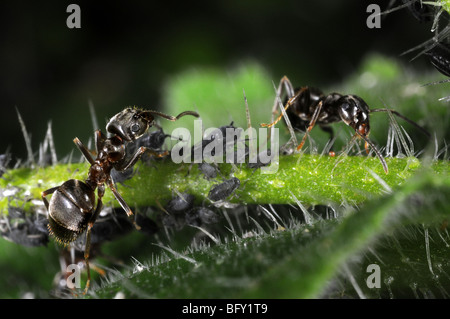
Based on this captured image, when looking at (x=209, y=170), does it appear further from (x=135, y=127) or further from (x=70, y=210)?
(x=70, y=210)

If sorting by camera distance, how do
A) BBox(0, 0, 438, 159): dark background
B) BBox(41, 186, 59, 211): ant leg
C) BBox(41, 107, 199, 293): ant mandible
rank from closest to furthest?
BBox(41, 107, 199, 293): ant mandible → BBox(41, 186, 59, 211): ant leg → BBox(0, 0, 438, 159): dark background

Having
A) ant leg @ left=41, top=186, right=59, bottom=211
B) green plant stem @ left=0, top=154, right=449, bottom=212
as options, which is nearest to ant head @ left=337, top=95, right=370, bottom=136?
green plant stem @ left=0, top=154, right=449, bottom=212

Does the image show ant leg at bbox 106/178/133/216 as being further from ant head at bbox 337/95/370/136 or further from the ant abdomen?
ant head at bbox 337/95/370/136

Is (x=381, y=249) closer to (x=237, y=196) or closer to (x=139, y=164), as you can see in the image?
(x=237, y=196)

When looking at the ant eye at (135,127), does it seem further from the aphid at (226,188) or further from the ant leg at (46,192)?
the aphid at (226,188)

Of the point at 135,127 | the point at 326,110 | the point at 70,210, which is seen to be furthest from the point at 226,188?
the point at 326,110
